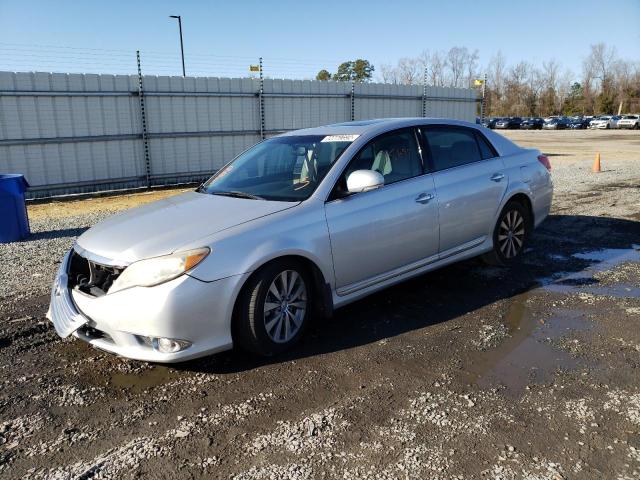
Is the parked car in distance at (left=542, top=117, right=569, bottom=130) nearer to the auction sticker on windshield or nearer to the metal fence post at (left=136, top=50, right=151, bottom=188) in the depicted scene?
the metal fence post at (left=136, top=50, right=151, bottom=188)

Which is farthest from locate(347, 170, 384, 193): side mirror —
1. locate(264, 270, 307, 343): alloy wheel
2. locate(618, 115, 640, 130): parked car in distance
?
locate(618, 115, 640, 130): parked car in distance

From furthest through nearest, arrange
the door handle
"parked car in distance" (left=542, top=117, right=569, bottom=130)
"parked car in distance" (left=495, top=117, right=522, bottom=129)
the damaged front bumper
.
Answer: "parked car in distance" (left=495, top=117, right=522, bottom=129) → "parked car in distance" (left=542, top=117, right=569, bottom=130) → the door handle → the damaged front bumper

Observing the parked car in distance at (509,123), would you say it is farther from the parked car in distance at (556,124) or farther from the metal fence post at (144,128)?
the metal fence post at (144,128)

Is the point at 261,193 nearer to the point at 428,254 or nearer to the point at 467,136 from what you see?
the point at 428,254

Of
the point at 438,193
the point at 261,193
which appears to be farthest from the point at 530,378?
the point at 261,193

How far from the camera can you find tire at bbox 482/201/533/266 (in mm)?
5738

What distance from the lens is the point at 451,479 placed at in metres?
2.58

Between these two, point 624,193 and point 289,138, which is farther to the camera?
point 624,193

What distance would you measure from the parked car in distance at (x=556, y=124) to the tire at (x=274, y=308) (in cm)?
6518

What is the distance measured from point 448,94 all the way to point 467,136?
1487cm

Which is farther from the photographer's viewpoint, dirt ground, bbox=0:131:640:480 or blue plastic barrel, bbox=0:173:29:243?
blue plastic barrel, bbox=0:173:29:243

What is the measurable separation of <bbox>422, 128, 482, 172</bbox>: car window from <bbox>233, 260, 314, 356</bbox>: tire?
1.87 m

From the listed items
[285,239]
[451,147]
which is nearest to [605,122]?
[451,147]

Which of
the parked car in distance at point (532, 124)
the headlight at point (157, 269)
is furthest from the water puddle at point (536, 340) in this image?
the parked car in distance at point (532, 124)
